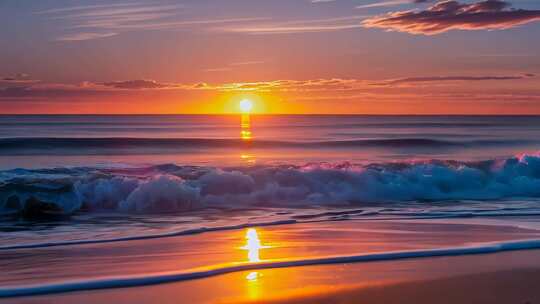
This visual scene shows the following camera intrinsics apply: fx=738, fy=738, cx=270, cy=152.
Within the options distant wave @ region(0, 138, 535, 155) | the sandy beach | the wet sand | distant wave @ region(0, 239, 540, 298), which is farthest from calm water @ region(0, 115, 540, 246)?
distant wave @ region(0, 138, 535, 155)

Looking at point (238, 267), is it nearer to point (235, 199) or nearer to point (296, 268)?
point (296, 268)

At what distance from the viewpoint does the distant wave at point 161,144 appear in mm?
29797

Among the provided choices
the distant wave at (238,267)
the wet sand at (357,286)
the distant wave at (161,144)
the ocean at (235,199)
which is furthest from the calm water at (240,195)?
the distant wave at (161,144)

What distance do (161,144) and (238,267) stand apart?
2614 cm

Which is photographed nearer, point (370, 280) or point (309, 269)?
point (370, 280)

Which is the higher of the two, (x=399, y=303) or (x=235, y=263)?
(x=235, y=263)

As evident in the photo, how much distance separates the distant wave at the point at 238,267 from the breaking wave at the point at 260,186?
5502 mm

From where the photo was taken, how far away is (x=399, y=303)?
627 centimetres

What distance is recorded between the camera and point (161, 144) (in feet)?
109

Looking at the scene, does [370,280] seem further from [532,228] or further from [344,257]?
[532,228]

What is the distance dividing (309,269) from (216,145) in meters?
26.0

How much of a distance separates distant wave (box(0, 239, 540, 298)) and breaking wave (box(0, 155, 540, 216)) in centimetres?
550

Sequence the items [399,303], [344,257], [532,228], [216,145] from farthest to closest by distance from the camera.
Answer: [216,145]
[532,228]
[344,257]
[399,303]

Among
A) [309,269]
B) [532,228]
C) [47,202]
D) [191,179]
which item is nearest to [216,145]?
[191,179]
